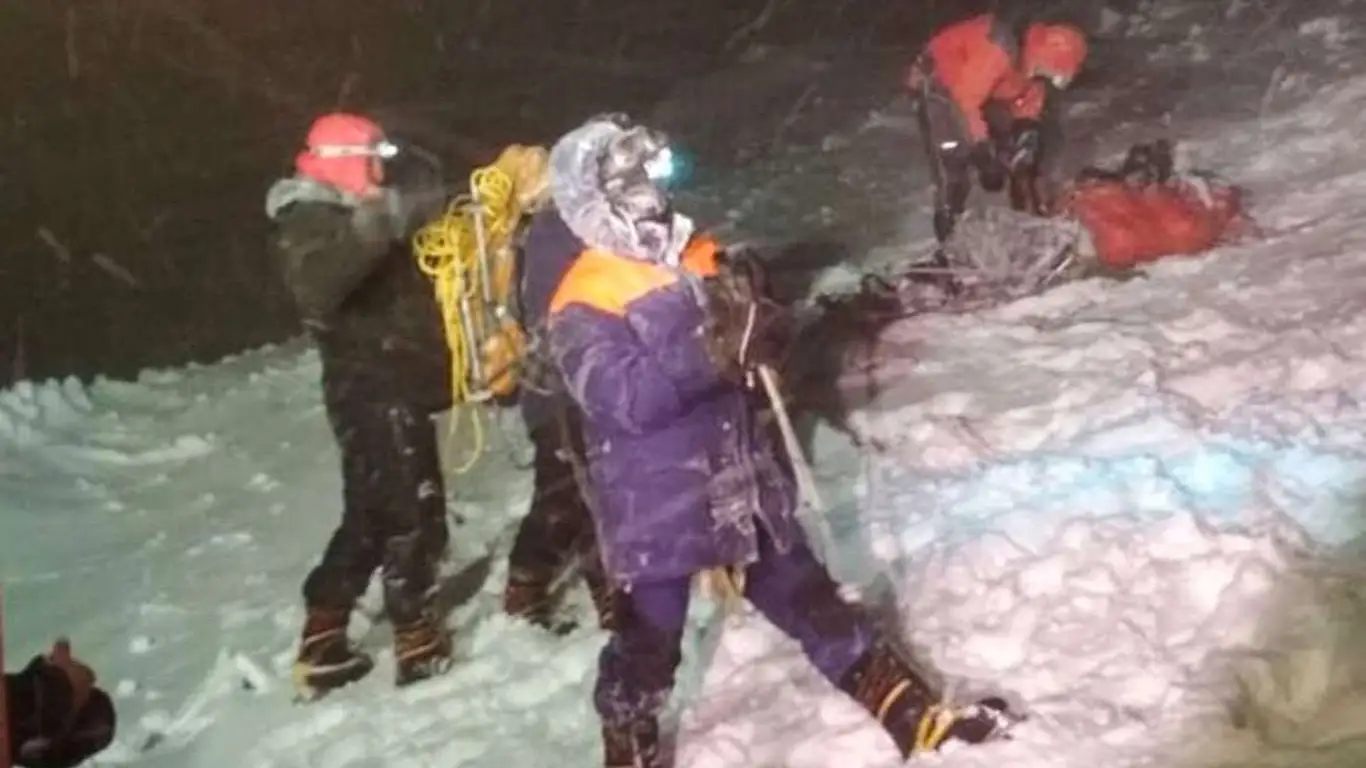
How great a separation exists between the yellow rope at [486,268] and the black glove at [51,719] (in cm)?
82

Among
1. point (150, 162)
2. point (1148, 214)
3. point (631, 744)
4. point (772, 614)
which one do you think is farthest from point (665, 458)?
point (150, 162)

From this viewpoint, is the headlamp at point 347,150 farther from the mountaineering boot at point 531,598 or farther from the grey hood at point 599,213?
the mountaineering boot at point 531,598

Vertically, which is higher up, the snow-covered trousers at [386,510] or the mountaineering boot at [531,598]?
the snow-covered trousers at [386,510]

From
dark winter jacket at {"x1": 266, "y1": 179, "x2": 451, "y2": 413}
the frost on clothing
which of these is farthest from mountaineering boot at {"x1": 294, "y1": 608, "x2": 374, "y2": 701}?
the frost on clothing

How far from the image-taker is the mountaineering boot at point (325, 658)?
299 centimetres

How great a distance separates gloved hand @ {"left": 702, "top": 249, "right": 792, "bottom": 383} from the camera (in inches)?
85.5

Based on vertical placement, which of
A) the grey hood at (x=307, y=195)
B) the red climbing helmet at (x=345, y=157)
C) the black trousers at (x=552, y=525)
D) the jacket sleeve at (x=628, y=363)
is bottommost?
the black trousers at (x=552, y=525)

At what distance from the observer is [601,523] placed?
2318 mm

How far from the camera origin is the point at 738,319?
219 centimetres

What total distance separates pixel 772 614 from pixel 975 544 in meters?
0.56

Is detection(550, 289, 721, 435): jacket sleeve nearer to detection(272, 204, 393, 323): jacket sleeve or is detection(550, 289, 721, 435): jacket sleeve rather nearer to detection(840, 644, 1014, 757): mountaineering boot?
detection(840, 644, 1014, 757): mountaineering boot

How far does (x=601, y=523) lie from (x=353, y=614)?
1.08m

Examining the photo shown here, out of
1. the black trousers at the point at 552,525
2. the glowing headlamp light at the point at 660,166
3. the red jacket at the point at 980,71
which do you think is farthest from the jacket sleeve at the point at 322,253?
the red jacket at the point at 980,71

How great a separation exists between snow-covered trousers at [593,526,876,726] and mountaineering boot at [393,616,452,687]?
2.22 ft
